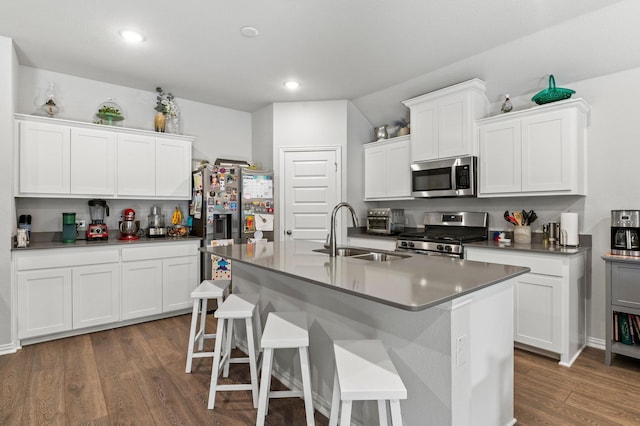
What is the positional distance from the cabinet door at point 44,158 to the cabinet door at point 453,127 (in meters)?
3.85

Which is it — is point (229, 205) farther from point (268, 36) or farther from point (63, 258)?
point (268, 36)

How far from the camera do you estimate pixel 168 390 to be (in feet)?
7.44

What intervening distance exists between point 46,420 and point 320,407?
63.1 inches

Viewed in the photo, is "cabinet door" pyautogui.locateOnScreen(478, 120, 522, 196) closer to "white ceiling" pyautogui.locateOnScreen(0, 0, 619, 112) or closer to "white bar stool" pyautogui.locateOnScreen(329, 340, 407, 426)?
"white ceiling" pyautogui.locateOnScreen(0, 0, 619, 112)

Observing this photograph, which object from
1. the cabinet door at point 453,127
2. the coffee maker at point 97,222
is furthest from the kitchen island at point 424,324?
the coffee maker at point 97,222

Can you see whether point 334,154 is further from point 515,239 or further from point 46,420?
point 46,420

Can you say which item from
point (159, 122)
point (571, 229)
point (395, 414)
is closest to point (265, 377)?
point (395, 414)

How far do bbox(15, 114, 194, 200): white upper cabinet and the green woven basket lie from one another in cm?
374

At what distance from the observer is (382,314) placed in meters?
1.63

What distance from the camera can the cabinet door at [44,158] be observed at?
123 inches

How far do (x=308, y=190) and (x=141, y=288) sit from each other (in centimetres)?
226

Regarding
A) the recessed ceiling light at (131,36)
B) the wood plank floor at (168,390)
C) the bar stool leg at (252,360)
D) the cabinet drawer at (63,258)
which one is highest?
the recessed ceiling light at (131,36)

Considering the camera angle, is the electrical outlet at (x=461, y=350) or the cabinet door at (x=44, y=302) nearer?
the electrical outlet at (x=461, y=350)

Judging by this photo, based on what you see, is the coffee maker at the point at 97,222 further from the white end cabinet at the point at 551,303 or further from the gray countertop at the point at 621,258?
the gray countertop at the point at 621,258
